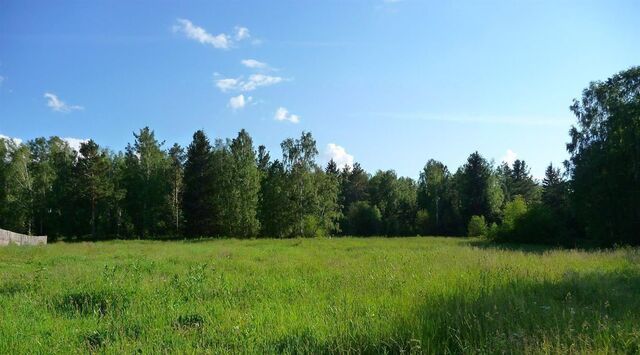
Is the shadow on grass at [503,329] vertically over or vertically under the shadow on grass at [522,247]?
over

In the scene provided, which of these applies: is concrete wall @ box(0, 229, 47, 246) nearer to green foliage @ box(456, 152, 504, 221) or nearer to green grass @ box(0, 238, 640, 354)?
green grass @ box(0, 238, 640, 354)

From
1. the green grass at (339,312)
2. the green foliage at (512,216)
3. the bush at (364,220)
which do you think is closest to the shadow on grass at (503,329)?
the green grass at (339,312)

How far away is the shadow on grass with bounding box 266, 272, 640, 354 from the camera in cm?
448

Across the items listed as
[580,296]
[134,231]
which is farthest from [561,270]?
[134,231]

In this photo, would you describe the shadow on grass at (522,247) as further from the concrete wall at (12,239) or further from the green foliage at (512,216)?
the concrete wall at (12,239)

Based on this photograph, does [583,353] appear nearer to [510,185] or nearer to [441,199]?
[441,199]

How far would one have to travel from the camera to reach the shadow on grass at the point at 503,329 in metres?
4.48

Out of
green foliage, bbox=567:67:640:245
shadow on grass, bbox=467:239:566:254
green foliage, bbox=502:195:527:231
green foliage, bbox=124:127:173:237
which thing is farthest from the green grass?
green foliage, bbox=124:127:173:237

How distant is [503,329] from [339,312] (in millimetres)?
2376

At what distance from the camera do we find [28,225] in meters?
61.0

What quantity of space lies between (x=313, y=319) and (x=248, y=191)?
50902 mm

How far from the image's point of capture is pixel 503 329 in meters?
5.11

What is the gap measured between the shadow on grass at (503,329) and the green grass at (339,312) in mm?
22

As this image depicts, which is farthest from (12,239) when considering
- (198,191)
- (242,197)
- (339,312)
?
(339,312)
